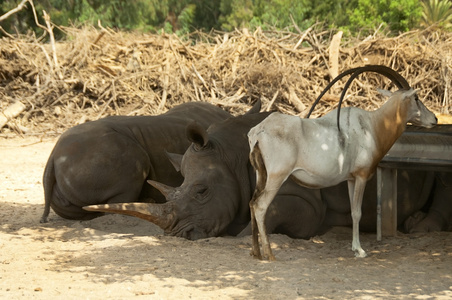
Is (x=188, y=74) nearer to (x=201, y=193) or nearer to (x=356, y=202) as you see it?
(x=201, y=193)

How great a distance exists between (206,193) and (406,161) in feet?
6.34

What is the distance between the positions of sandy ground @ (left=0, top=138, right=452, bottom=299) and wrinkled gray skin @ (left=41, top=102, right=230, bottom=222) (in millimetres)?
318

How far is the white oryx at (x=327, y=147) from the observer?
6.39 metres

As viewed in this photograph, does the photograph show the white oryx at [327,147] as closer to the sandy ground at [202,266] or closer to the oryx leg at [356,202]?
the oryx leg at [356,202]

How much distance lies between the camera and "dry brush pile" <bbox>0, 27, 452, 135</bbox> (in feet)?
53.5

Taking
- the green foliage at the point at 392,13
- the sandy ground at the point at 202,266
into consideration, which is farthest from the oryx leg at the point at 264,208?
the green foliage at the point at 392,13

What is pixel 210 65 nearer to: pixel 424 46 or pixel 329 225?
pixel 424 46

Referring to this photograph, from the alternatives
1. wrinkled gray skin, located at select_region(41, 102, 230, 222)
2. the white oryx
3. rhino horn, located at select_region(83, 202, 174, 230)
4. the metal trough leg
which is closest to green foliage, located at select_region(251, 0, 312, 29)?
wrinkled gray skin, located at select_region(41, 102, 230, 222)

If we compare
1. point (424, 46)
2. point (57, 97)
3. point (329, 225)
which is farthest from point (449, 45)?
point (329, 225)

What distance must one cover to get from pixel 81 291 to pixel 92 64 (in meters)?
12.3

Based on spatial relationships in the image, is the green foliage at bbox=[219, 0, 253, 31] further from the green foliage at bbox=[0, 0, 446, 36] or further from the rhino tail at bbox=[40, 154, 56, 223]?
the rhino tail at bbox=[40, 154, 56, 223]

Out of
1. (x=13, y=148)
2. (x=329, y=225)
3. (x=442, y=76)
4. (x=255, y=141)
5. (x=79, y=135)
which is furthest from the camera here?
(x=442, y=76)

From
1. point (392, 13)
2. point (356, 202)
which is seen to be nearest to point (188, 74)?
point (356, 202)

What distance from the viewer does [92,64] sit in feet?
57.0
